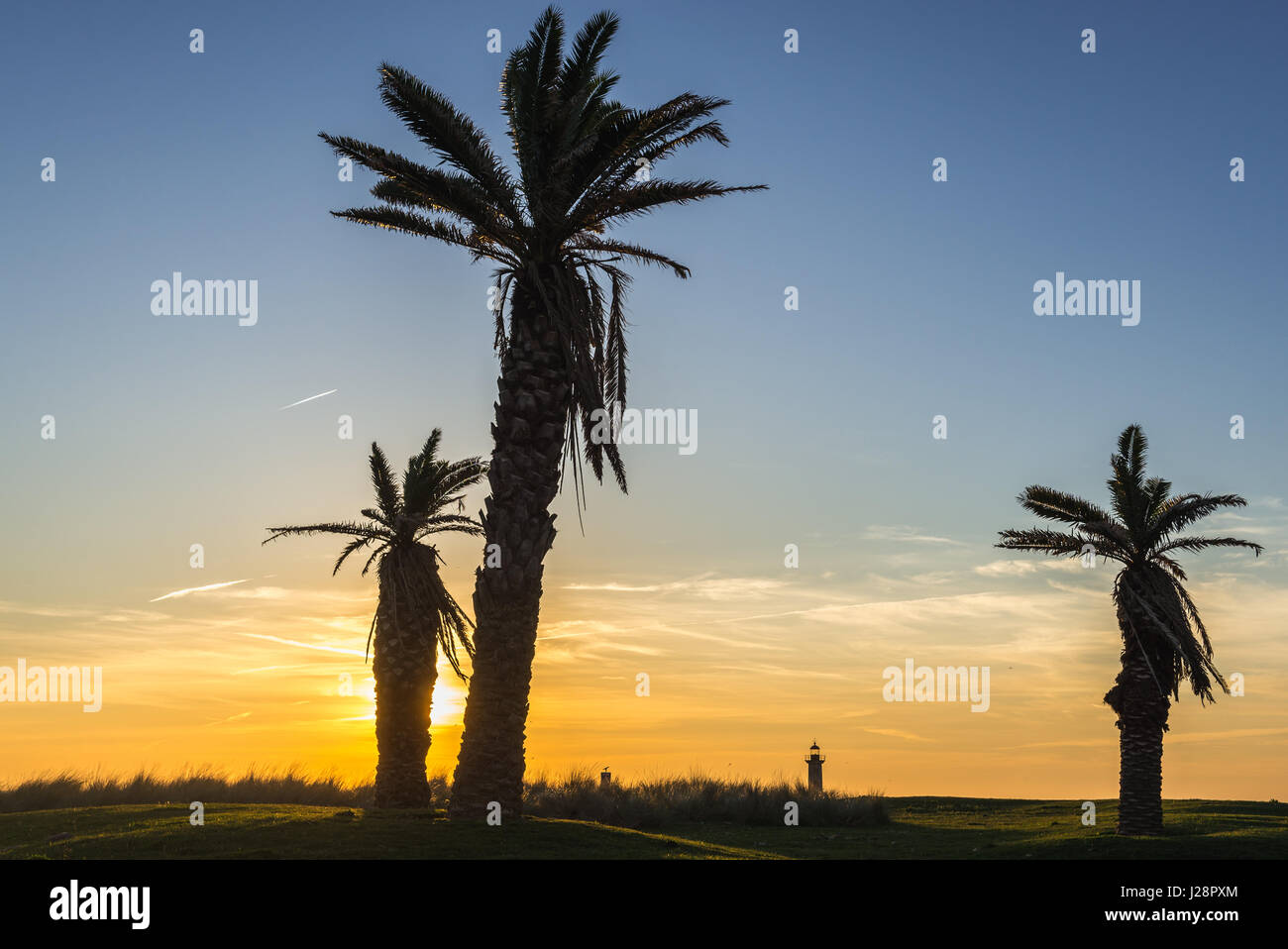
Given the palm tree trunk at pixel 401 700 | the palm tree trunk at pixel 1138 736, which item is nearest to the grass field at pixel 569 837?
the palm tree trunk at pixel 1138 736

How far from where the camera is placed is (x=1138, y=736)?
104 ft

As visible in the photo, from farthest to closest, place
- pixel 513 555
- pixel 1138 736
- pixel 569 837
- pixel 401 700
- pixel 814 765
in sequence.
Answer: pixel 814 765
pixel 1138 736
pixel 401 700
pixel 513 555
pixel 569 837

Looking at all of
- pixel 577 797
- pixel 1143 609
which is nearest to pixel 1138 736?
pixel 1143 609

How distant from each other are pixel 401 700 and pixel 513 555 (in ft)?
35.2

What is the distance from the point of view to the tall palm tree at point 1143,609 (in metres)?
31.3

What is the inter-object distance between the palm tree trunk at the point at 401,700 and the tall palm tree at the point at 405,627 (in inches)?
1.1

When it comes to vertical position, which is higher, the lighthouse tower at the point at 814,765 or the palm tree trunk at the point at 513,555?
the palm tree trunk at the point at 513,555

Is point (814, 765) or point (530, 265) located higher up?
point (530, 265)

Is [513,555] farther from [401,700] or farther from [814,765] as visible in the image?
[814,765]

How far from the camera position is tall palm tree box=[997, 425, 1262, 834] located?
31.3 m

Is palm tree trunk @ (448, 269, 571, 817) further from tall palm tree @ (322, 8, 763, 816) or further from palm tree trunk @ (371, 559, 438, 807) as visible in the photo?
palm tree trunk @ (371, 559, 438, 807)

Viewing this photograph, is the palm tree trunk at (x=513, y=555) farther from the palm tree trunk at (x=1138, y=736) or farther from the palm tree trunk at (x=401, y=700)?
the palm tree trunk at (x=1138, y=736)

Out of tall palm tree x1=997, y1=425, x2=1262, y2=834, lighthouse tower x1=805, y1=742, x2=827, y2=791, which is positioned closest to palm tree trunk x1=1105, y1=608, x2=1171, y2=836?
tall palm tree x1=997, y1=425, x2=1262, y2=834
